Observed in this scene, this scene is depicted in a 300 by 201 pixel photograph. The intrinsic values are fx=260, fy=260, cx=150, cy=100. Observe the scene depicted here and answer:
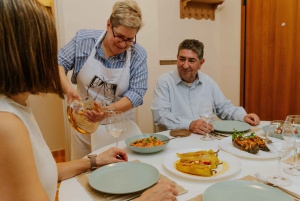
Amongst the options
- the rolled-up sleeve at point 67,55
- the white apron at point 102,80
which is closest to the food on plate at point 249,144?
the white apron at point 102,80

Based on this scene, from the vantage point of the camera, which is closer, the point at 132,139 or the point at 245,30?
the point at 132,139

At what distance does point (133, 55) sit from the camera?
6.13 ft

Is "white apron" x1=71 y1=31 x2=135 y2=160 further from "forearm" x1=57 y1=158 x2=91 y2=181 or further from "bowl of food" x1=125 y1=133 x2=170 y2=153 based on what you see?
"forearm" x1=57 y1=158 x2=91 y2=181

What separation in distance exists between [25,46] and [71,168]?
23.7 inches

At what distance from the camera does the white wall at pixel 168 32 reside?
2500 millimetres

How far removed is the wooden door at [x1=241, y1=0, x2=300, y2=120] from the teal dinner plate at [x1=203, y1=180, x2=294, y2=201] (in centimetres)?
210

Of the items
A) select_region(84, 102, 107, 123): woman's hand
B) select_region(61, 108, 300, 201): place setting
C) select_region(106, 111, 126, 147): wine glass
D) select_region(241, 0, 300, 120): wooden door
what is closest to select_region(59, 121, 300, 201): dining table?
select_region(61, 108, 300, 201): place setting

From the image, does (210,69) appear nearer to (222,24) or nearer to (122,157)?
(222,24)

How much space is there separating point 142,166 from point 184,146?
1.26ft

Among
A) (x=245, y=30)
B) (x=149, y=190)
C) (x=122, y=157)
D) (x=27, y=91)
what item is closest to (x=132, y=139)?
(x=122, y=157)

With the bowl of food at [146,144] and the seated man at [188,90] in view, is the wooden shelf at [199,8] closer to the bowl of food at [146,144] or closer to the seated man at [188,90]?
the seated man at [188,90]

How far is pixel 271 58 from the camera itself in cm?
282

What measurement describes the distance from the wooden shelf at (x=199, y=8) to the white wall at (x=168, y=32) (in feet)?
0.20

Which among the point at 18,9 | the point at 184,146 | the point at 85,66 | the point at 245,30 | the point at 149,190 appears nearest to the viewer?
the point at 18,9
